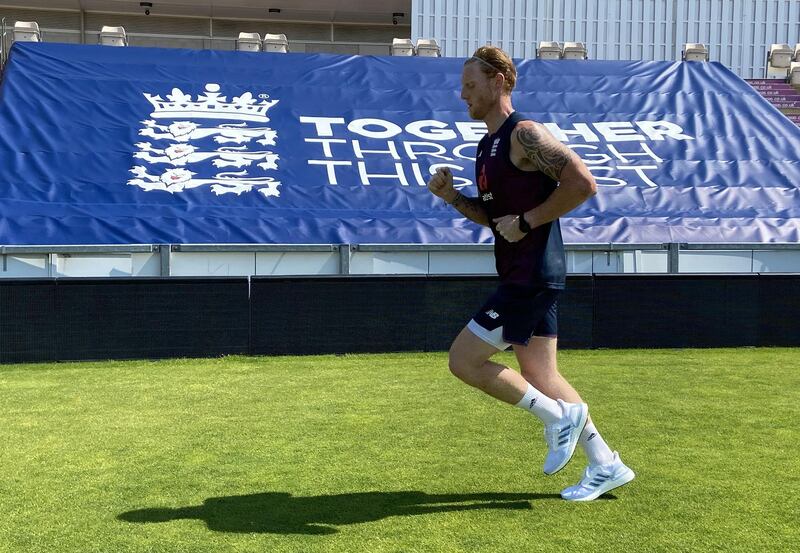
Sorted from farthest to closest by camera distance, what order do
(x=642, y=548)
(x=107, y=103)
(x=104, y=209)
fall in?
(x=107, y=103) → (x=104, y=209) → (x=642, y=548)

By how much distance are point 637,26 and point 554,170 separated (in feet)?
79.3

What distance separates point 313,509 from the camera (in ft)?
13.3

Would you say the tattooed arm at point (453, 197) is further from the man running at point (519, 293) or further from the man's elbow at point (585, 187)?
the man's elbow at point (585, 187)

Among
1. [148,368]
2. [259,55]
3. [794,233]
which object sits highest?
[259,55]

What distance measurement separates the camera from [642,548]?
3467mm

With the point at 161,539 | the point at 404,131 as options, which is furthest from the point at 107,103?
the point at 161,539

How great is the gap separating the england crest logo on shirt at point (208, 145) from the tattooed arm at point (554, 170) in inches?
438

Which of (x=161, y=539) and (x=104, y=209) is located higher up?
(x=104, y=209)

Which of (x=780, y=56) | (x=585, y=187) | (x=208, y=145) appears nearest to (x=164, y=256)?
(x=208, y=145)

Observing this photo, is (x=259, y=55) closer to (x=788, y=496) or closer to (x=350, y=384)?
(x=350, y=384)

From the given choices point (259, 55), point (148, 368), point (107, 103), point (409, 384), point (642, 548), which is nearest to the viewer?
point (642, 548)

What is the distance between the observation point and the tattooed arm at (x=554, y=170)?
383 centimetres

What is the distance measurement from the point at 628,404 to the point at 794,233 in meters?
9.15

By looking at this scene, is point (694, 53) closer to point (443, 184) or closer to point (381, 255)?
point (381, 255)
